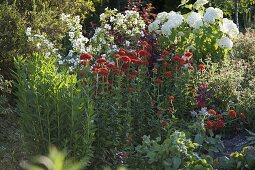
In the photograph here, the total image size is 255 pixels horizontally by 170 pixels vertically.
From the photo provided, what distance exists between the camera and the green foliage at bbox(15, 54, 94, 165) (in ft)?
12.8

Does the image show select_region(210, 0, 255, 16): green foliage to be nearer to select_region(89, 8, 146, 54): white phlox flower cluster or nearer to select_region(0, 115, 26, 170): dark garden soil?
select_region(89, 8, 146, 54): white phlox flower cluster

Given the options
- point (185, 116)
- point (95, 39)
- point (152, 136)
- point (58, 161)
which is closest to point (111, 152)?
point (152, 136)

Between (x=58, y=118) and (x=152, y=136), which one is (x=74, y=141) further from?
(x=152, y=136)

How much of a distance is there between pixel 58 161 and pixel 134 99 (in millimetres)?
3861

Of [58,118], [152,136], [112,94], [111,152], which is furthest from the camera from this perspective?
[152,136]

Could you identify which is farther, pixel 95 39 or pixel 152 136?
pixel 95 39

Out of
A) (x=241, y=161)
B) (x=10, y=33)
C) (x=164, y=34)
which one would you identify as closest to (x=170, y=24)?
(x=164, y=34)

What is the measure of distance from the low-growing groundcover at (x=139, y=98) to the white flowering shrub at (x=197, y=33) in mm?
13

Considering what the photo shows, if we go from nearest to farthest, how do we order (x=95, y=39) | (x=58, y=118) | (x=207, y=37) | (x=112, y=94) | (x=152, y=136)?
(x=58, y=118)
(x=112, y=94)
(x=152, y=136)
(x=95, y=39)
(x=207, y=37)

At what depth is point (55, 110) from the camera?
3.96 m

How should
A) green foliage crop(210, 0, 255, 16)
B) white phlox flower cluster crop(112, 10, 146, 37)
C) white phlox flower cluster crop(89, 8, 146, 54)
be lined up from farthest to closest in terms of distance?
green foliage crop(210, 0, 255, 16) < white phlox flower cluster crop(112, 10, 146, 37) < white phlox flower cluster crop(89, 8, 146, 54)

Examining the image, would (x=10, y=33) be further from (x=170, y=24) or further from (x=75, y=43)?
(x=170, y=24)

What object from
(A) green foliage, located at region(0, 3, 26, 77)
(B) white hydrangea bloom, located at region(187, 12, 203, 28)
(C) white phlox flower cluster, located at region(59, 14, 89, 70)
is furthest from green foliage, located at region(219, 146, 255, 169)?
(A) green foliage, located at region(0, 3, 26, 77)

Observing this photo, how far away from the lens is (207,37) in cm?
650
